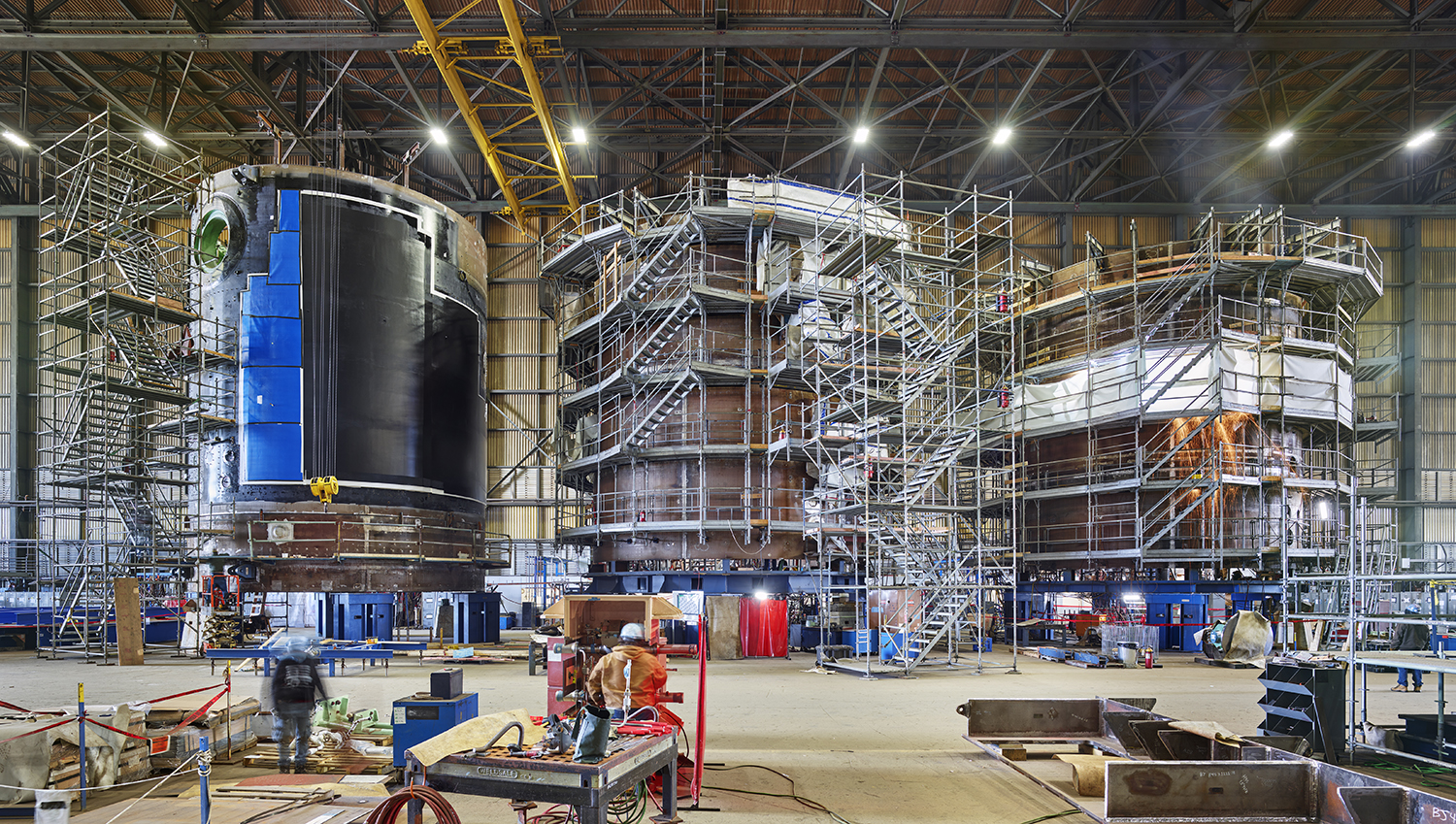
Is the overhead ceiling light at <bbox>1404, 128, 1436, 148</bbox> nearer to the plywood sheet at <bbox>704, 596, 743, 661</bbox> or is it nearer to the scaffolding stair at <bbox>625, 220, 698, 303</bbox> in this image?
the scaffolding stair at <bbox>625, 220, 698, 303</bbox>

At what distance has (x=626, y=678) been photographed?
801 cm

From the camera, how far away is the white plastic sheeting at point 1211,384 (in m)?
26.2

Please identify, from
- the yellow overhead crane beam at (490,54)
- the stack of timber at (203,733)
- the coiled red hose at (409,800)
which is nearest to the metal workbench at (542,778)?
the coiled red hose at (409,800)

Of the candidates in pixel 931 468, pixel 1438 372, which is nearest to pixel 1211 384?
pixel 931 468

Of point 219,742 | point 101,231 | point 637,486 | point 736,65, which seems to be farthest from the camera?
point 736,65

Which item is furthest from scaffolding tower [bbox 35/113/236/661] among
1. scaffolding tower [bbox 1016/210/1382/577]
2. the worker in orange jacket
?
scaffolding tower [bbox 1016/210/1382/577]

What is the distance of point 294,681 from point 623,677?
13.0 ft

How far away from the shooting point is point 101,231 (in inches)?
956

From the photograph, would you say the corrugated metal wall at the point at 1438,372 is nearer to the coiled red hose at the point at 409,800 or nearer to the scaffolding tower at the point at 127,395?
the coiled red hose at the point at 409,800

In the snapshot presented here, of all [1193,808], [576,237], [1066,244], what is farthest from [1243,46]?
Result: [1193,808]

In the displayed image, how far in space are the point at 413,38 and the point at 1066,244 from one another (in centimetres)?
2706

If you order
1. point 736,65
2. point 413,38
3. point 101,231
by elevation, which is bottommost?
point 101,231

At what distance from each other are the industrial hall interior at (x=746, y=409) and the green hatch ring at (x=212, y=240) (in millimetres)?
202

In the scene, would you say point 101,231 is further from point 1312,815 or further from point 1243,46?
point 1243,46
